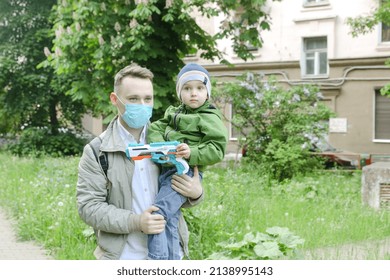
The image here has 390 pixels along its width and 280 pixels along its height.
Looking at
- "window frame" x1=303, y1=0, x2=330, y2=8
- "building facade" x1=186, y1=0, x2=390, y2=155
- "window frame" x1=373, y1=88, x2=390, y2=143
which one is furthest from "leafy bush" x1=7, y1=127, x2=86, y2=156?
"window frame" x1=303, y1=0, x2=330, y2=8

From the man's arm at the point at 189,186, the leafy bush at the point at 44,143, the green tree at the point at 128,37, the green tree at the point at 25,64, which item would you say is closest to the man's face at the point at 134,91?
the man's arm at the point at 189,186

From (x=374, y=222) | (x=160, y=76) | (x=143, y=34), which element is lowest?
(x=374, y=222)

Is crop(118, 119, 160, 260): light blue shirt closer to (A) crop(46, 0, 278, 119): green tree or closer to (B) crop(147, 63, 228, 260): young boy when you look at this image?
(B) crop(147, 63, 228, 260): young boy

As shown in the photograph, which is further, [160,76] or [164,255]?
[160,76]

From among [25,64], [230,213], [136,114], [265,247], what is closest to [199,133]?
[136,114]

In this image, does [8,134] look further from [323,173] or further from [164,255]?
[164,255]

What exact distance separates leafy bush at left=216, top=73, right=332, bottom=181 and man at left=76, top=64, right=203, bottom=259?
986 centimetres

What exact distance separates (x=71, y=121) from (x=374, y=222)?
16.2 m

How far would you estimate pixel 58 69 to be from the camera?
1194 cm

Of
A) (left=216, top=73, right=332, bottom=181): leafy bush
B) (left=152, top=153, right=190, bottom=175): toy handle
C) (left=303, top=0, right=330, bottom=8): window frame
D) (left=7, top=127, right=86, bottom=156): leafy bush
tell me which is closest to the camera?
(left=152, top=153, right=190, bottom=175): toy handle

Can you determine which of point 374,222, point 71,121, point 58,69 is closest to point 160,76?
point 58,69

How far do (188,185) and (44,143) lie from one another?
61.4ft

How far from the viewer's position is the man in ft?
7.89

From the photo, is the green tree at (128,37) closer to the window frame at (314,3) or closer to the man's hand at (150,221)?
the man's hand at (150,221)
